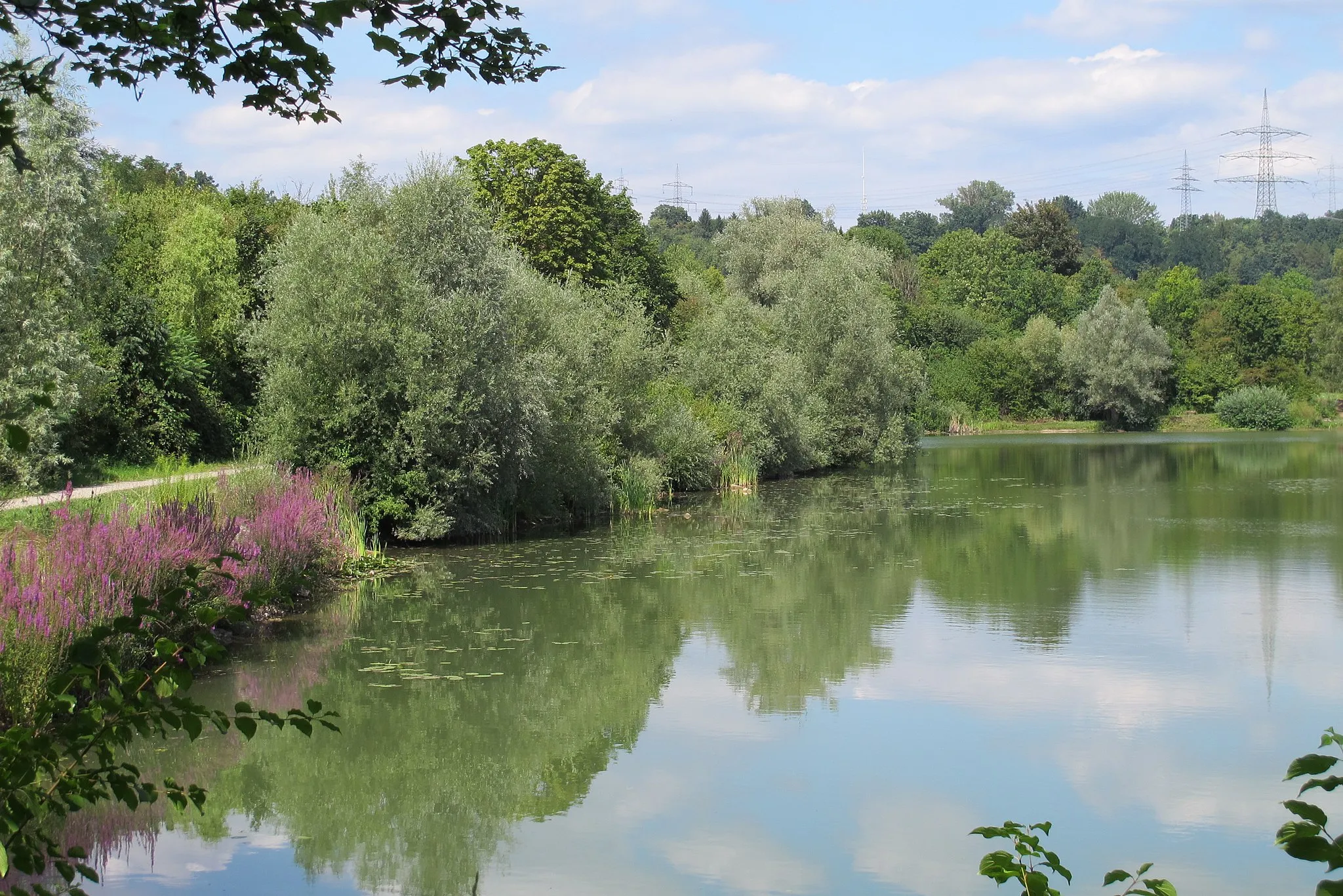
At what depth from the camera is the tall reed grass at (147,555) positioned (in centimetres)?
799

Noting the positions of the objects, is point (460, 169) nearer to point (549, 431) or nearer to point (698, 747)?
point (549, 431)

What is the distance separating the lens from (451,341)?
18.9 m

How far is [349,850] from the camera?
283 inches

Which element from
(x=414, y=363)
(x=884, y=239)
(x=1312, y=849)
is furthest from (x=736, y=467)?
(x=884, y=239)

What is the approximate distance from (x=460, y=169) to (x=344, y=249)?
283cm

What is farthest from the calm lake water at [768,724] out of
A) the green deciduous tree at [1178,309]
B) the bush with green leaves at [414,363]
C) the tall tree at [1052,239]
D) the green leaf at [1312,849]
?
the tall tree at [1052,239]

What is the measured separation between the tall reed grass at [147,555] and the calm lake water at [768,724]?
3.27ft

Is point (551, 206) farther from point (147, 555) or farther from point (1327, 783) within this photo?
point (1327, 783)

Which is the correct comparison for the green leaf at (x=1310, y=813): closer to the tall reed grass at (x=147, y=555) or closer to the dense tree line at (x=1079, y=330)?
the tall reed grass at (x=147, y=555)

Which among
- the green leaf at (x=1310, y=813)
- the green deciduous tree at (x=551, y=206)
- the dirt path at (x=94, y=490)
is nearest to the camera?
the green leaf at (x=1310, y=813)

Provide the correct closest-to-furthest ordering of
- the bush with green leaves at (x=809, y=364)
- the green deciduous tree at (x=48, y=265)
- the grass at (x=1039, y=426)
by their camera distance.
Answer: the green deciduous tree at (x=48, y=265) < the bush with green leaves at (x=809, y=364) < the grass at (x=1039, y=426)

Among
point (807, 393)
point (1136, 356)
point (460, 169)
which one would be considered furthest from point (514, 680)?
point (1136, 356)

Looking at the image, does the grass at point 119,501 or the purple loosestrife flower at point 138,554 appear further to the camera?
the grass at point 119,501

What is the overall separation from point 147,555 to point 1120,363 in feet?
170
